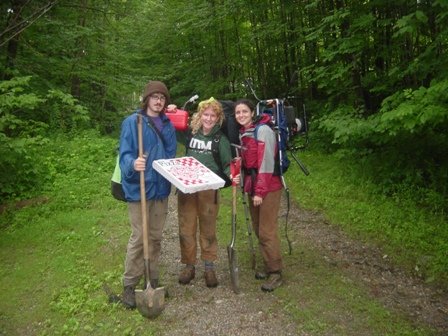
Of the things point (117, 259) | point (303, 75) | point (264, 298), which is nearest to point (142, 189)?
point (264, 298)

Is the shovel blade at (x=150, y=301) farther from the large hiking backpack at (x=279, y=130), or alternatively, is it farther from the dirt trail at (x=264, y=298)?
the large hiking backpack at (x=279, y=130)

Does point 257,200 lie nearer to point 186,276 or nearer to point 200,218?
point 200,218

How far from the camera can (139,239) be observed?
4.04 m

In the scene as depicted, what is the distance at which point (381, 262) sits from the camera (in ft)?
17.3

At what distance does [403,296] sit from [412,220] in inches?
87.7

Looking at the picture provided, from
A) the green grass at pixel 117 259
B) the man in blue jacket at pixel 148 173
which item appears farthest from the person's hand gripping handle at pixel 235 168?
the green grass at pixel 117 259

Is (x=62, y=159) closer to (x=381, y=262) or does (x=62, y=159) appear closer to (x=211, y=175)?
(x=211, y=175)

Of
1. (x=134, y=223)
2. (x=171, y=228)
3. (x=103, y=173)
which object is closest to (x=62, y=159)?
(x=103, y=173)

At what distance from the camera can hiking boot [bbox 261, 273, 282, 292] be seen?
444cm

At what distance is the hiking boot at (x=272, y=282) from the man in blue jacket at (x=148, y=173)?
1.39 m

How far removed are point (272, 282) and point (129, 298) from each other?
175 cm

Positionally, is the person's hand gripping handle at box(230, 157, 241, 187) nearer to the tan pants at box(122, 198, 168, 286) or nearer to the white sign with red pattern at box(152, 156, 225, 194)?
the white sign with red pattern at box(152, 156, 225, 194)

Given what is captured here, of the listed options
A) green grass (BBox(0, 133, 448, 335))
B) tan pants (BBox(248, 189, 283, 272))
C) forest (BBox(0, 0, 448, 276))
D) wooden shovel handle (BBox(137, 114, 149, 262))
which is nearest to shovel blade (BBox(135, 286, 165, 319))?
green grass (BBox(0, 133, 448, 335))

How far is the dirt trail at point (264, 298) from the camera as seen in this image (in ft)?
12.5
